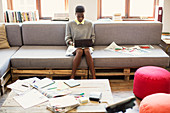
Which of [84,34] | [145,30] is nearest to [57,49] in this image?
[84,34]

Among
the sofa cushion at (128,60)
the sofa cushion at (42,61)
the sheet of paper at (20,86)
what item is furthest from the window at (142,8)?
the sheet of paper at (20,86)

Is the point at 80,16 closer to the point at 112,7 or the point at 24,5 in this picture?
the point at 112,7

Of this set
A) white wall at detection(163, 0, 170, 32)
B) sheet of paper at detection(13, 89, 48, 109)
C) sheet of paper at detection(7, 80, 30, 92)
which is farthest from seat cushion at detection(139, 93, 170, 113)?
white wall at detection(163, 0, 170, 32)

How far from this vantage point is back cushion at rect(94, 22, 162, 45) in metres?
3.96

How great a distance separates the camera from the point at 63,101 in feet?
7.16

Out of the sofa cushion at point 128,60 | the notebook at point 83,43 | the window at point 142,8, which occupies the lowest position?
the sofa cushion at point 128,60

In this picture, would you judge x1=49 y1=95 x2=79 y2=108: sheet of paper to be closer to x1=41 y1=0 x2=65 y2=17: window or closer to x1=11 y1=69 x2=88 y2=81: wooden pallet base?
x1=11 y1=69 x2=88 y2=81: wooden pallet base

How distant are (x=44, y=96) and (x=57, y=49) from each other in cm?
158

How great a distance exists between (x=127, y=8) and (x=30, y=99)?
3.53 meters

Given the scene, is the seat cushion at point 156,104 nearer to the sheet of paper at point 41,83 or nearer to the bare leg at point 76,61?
the sheet of paper at point 41,83

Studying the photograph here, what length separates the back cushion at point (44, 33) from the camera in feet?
13.1

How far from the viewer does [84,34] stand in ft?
12.4

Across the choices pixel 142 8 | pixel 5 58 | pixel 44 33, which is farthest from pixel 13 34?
pixel 142 8

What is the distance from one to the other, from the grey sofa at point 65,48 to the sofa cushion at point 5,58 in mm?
42
